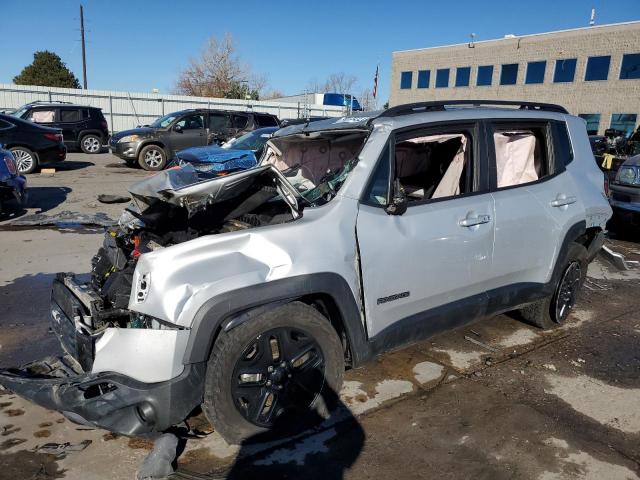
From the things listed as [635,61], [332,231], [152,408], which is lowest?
[152,408]

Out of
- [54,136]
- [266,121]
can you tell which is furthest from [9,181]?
[266,121]

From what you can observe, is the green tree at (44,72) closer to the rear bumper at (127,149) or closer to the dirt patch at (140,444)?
the rear bumper at (127,149)

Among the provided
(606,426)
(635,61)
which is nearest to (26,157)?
(606,426)

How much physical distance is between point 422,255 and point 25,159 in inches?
502

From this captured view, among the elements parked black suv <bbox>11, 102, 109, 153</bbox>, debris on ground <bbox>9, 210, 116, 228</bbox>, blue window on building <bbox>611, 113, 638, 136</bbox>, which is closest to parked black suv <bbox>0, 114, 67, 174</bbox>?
debris on ground <bbox>9, 210, 116, 228</bbox>

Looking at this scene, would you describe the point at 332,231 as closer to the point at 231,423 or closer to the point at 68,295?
the point at 231,423

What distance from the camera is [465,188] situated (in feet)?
11.8

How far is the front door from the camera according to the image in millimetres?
14828

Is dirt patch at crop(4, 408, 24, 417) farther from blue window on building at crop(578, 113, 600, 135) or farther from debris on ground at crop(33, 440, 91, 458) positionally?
blue window on building at crop(578, 113, 600, 135)

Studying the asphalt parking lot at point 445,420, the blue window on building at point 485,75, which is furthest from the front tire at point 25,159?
the blue window on building at point 485,75

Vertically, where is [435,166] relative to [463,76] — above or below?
below

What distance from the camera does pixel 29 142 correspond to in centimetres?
1246

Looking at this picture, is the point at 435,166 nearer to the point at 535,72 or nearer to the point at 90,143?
the point at 90,143

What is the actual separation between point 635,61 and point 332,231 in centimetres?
3621
